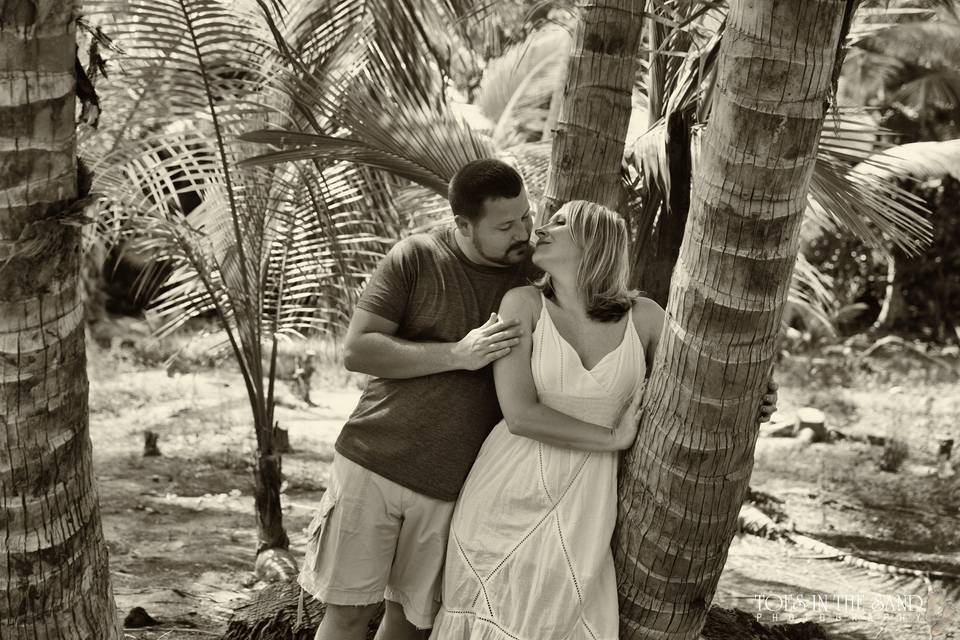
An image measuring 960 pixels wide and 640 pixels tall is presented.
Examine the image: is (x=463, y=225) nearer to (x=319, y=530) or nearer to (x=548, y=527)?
(x=548, y=527)

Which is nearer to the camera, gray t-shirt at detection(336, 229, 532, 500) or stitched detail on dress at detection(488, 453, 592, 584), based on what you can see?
stitched detail on dress at detection(488, 453, 592, 584)

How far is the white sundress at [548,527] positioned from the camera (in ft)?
9.15

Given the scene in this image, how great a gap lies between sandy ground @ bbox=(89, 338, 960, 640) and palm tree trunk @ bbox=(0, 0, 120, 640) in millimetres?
2482

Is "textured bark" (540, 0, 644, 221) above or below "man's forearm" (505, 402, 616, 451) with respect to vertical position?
above

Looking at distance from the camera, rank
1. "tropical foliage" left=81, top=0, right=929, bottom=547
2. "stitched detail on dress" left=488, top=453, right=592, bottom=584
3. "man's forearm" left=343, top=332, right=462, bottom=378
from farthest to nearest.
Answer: "tropical foliage" left=81, top=0, right=929, bottom=547 < "man's forearm" left=343, top=332, right=462, bottom=378 < "stitched detail on dress" left=488, top=453, right=592, bottom=584

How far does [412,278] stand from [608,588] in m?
1.09

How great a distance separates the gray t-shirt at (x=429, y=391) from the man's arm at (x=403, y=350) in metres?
0.06

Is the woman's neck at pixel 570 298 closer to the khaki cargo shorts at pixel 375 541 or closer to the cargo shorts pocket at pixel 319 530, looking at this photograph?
the khaki cargo shorts at pixel 375 541

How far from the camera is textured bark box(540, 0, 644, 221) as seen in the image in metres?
3.69

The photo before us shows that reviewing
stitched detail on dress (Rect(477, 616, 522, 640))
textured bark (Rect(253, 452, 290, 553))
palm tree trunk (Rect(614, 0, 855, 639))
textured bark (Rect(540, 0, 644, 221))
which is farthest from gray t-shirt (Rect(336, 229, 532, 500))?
textured bark (Rect(253, 452, 290, 553))

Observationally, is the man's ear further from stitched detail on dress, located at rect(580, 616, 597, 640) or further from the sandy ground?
the sandy ground

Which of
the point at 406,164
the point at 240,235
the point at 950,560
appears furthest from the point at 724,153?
the point at 950,560

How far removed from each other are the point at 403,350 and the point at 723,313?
1.01m

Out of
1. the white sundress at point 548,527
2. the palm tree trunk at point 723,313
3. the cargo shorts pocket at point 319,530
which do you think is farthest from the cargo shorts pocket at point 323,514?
the palm tree trunk at point 723,313
